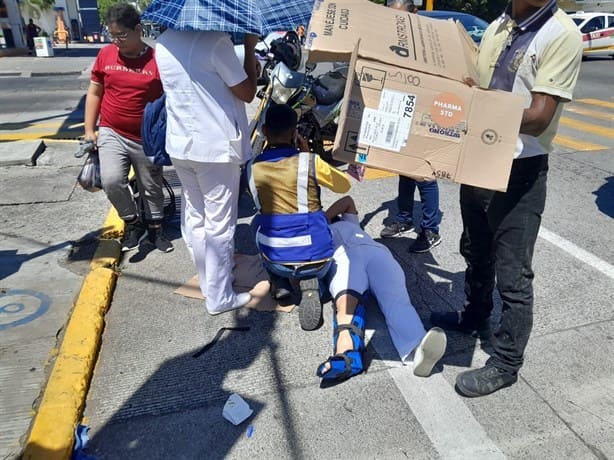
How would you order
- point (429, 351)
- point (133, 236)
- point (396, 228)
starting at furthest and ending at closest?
point (396, 228), point (133, 236), point (429, 351)

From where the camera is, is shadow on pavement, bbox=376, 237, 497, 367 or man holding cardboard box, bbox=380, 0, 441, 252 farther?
man holding cardboard box, bbox=380, 0, 441, 252

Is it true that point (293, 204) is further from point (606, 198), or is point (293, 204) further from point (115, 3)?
point (606, 198)

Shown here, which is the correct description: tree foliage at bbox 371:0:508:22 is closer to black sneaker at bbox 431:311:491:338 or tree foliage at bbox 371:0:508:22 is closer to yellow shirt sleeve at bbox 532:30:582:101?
black sneaker at bbox 431:311:491:338

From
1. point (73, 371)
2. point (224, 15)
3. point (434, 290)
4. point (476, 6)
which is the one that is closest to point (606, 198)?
point (434, 290)

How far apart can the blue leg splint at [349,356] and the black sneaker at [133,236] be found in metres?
2.19

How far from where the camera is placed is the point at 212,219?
127 inches

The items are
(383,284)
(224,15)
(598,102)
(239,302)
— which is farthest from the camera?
(598,102)

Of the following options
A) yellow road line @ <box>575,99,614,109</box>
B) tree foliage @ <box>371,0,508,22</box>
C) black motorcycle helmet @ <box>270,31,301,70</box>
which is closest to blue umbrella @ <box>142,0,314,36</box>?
black motorcycle helmet @ <box>270,31,301,70</box>

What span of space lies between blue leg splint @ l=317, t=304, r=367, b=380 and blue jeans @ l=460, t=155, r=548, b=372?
74cm

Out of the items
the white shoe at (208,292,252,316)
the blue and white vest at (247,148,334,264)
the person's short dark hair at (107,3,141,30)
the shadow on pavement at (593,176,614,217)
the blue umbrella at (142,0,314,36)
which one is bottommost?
the white shoe at (208,292,252,316)

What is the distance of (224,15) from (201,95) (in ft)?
1.57

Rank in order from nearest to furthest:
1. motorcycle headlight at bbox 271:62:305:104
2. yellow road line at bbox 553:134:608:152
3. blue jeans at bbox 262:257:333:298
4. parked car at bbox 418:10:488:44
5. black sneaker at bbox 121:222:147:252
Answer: blue jeans at bbox 262:257:333:298 → black sneaker at bbox 121:222:147:252 → motorcycle headlight at bbox 271:62:305:104 → yellow road line at bbox 553:134:608:152 → parked car at bbox 418:10:488:44

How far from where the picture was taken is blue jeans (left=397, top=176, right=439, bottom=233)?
4211 millimetres

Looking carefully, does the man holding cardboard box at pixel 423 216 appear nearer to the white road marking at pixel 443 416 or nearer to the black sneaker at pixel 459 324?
the black sneaker at pixel 459 324
